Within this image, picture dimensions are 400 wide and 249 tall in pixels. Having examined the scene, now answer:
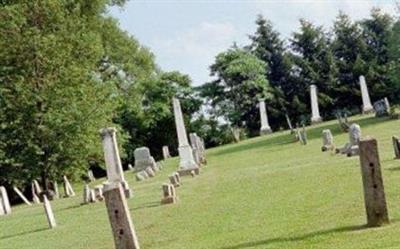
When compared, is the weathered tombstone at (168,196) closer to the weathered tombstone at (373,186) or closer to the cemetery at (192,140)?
the cemetery at (192,140)

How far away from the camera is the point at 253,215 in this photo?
1346 centimetres

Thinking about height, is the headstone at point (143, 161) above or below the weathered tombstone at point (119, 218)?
above

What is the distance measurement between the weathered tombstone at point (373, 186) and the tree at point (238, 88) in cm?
5004

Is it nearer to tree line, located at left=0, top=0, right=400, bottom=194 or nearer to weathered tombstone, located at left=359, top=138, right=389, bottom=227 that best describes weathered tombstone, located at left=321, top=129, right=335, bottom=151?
tree line, located at left=0, top=0, right=400, bottom=194

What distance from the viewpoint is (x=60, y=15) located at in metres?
36.6

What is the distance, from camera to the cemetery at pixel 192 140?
38.8 feet

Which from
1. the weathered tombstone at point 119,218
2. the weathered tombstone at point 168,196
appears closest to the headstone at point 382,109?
the weathered tombstone at point 168,196

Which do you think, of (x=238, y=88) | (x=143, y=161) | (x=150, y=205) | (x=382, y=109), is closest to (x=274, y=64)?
(x=238, y=88)

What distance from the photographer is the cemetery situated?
38.8 ft

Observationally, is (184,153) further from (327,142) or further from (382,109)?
(382,109)

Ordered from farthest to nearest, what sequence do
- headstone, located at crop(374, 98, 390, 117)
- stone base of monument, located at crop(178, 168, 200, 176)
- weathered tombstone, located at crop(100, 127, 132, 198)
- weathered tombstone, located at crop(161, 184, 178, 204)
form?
1. headstone, located at crop(374, 98, 390, 117)
2. stone base of monument, located at crop(178, 168, 200, 176)
3. weathered tombstone, located at crop(100, 127, 132, 198)
4. weathered tombstone, located at crop(161, 184, 178, 204)

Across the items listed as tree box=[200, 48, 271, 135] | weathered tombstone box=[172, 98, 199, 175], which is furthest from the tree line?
weathered tombstone box=[172, 98, 199, 175]

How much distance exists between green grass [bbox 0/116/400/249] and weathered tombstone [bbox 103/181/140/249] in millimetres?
1282

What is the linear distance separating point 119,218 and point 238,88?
169 feet
